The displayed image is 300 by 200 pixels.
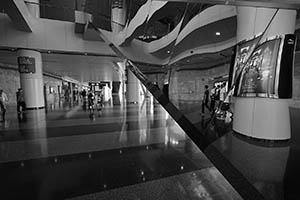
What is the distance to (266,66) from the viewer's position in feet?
15.2

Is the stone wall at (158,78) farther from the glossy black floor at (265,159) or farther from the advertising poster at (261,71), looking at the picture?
the advertising poster at (261,71)

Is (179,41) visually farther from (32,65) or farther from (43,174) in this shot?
(32,65)

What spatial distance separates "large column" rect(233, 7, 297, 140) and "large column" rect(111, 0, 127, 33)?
158 inches

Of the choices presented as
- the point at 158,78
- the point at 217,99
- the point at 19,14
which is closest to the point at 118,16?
the point at 158,78

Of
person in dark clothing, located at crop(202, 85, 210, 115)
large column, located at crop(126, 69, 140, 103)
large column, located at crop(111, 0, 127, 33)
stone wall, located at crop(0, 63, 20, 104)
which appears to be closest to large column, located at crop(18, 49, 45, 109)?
large column, located at crop(126, 69, 140, 103)

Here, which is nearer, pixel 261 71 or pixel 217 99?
pixel 261 71

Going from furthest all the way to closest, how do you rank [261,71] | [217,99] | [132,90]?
[132,90]
[217,99]
[261,71]

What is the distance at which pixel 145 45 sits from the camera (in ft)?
20.3

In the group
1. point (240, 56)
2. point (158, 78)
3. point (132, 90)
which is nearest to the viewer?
point (240, 56)

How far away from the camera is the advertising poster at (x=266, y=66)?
4309mm

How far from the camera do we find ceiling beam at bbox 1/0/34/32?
8.09 m

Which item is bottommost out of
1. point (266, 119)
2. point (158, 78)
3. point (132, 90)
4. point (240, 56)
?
point (266, 119)

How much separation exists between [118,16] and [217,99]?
4930 millimetres

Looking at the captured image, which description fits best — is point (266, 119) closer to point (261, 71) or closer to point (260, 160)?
point (261, 71)
